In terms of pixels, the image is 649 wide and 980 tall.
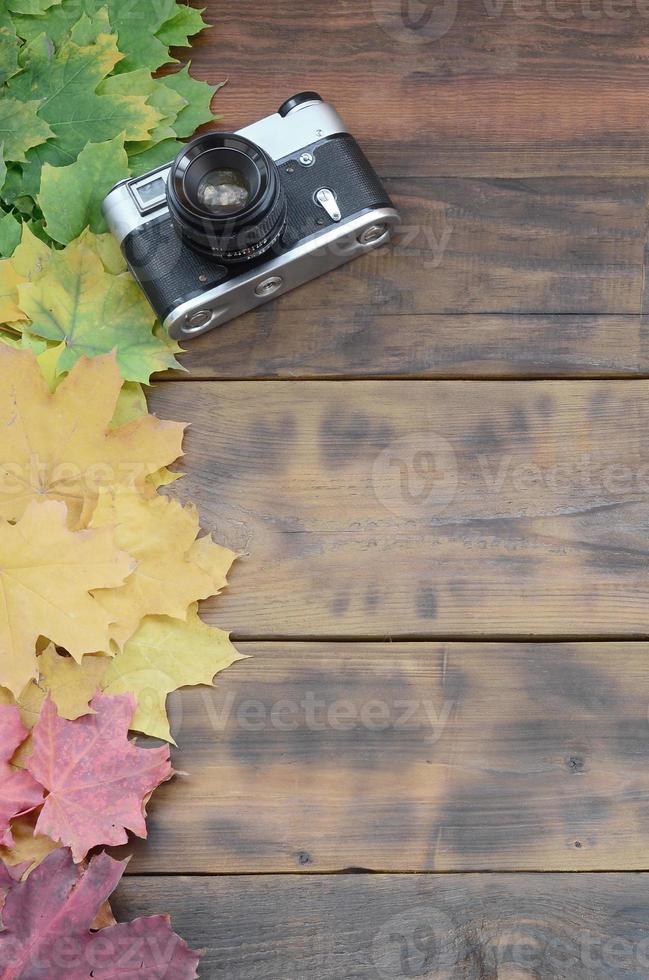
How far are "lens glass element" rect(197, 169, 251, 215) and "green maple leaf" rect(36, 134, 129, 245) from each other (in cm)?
10

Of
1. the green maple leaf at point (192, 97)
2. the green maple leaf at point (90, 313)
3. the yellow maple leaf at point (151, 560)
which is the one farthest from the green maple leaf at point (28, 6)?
the yellow maple leaf at point (151, 560)

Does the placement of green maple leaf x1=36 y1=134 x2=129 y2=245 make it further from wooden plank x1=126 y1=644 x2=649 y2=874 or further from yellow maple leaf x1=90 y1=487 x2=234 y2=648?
wooden plank x1=126 y1=644 x2=649 y2=874

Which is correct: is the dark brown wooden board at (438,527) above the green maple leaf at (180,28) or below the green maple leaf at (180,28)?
below

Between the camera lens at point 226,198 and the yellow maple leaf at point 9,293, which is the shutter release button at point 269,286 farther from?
the yellow maple leaf at point 9,293

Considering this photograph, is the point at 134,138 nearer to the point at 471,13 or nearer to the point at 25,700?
the point at 471,13

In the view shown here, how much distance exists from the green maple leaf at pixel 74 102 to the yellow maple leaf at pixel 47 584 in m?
0.35

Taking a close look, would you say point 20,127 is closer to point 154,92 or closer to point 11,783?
point 154,92

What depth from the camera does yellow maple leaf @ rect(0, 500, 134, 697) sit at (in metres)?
0.77

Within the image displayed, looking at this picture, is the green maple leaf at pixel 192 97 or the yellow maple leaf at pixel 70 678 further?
the green maple leaf at pixel 192 97

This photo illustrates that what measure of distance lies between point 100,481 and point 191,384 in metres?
0.13

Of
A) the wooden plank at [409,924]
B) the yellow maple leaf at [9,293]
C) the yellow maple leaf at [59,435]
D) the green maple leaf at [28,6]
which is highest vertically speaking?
the green maple leaf at [28,6]

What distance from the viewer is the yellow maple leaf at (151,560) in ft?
2.64

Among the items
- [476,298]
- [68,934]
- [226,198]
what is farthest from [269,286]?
[68,934]

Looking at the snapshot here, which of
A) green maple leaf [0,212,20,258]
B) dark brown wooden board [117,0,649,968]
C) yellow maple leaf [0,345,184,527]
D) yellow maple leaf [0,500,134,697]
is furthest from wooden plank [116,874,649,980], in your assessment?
green maple leaf [0,212,20,258]
